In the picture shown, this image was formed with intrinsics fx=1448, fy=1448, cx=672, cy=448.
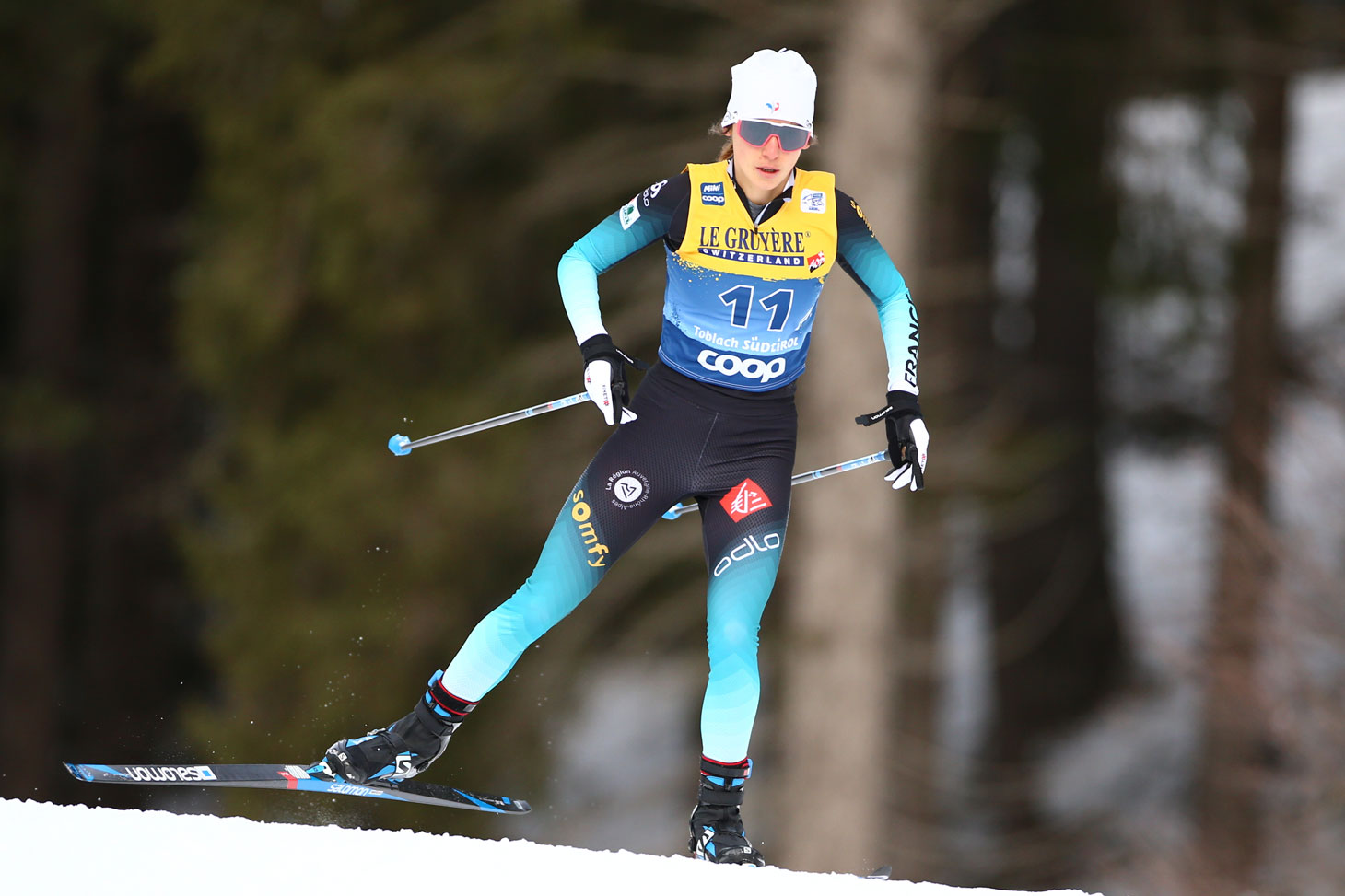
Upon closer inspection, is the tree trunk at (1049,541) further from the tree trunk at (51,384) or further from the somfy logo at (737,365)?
the tree trunk at (51,384)

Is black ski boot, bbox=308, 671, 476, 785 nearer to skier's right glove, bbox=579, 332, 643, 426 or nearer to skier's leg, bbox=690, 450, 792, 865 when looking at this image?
skier's leg, bbox=690, 450, 792, 865

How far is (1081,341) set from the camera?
47.2ft

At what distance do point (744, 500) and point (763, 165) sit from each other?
37.3 inches

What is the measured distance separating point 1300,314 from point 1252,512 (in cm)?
770

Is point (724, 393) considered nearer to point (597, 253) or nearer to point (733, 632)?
point (597, 253)

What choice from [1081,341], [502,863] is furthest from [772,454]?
[1081,341]

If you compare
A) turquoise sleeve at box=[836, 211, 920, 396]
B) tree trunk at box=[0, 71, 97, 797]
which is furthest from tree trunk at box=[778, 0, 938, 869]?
tree trunk at box=[0, 71, 97, 797]

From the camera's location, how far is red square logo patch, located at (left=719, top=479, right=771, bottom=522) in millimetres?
4168

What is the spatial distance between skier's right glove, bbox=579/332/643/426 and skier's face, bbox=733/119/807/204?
0.58m

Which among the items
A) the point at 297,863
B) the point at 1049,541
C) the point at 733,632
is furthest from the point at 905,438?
the point at 1049,541

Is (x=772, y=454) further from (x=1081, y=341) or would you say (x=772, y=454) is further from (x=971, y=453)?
(x=1081, y=341)

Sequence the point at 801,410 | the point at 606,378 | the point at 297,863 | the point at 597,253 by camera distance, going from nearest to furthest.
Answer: the point at 606,378
the point at 297,863
the point at 597,253
the point at 801,410

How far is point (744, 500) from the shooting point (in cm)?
417

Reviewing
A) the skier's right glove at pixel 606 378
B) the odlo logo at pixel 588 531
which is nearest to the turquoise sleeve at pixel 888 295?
the skier's right glove at pixel 606 378
